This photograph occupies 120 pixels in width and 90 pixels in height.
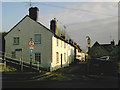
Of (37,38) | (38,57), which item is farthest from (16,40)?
(38,57)

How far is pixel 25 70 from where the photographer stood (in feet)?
61.2

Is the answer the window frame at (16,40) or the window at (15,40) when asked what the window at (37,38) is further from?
the window at (15,40)

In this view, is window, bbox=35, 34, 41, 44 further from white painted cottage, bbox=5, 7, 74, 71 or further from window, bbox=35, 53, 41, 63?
window, bbox=35, 53, 41, 63

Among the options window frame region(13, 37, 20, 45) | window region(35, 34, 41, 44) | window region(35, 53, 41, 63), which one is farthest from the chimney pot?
window region(35, 53, 41, 63)

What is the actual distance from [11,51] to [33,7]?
28.2ft

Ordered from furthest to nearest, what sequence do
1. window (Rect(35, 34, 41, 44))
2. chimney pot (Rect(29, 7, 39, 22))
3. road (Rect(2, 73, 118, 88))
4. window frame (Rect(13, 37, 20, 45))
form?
chimney pot (Rect(29, 7, 39, 22)) → window frame (Rect(13, 37, 20, 45)) → window (Rect(35, 34, 41, 44)) → road (Rect(2, 73, 118, 88))

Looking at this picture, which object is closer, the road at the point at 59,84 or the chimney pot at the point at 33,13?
the road at the point at 59,84

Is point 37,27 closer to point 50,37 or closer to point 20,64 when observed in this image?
point 50,37

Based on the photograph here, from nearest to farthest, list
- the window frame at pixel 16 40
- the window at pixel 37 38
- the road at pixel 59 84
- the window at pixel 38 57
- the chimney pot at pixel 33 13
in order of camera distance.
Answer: the road at pixel 59 84
the window at pixel 38 57
the window at pixel 37 38
the window frame at pixel 16 40
the chimney pot at pixel 33 13

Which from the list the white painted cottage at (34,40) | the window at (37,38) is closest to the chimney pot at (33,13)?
the white painted cottage at (34,40)

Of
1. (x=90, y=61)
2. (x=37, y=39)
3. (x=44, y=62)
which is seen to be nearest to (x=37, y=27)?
(x=37, y=39)

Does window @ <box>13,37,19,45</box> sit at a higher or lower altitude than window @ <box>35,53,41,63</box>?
higher

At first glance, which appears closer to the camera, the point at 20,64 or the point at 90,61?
the point at 90,61

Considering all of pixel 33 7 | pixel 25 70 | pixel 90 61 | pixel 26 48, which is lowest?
pixel 25 70
